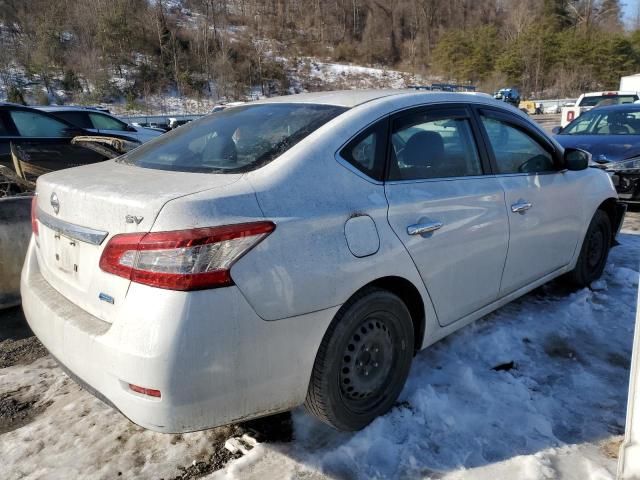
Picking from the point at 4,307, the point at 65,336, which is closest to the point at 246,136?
the point at 65,336

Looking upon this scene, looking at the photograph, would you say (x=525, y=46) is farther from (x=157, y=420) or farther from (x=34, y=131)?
(x=157, y=420)

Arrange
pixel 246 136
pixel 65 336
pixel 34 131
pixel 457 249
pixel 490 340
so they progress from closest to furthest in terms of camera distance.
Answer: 1. pixel 65 336
2. pixel 246 136
3. pixel 457 249
4. pixel 490 340
5. pixel 34 131

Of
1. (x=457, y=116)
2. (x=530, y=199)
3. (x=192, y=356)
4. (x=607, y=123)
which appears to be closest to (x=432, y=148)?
(x=457, y=116)

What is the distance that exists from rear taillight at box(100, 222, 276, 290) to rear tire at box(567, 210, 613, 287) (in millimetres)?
3170

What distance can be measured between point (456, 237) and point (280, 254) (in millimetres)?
1144

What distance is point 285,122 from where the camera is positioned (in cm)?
251

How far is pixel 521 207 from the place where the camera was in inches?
122

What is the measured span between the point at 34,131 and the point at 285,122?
6.48m

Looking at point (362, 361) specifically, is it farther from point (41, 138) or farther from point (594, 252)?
point (41, 138)

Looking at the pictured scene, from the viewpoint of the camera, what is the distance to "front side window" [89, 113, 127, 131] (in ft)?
34.3

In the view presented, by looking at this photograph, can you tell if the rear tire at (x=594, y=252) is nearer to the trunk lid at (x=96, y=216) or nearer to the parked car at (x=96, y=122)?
the trunk lid at (x=96, y=216)

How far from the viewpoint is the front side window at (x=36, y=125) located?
7336mm

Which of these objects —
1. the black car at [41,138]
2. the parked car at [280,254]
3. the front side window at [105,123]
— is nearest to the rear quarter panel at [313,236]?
the parked car at [280,254]

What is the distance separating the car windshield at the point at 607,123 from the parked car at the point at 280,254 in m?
5.35
